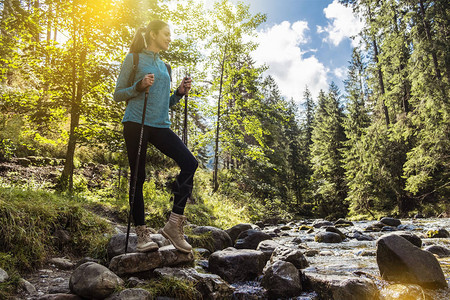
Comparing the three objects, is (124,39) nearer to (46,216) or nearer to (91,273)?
(46,216)

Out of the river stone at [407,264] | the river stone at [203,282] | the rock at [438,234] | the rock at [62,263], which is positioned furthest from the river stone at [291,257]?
the rock at [438,234]

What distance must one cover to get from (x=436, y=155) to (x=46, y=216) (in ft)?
53.2

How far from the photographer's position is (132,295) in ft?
9.18

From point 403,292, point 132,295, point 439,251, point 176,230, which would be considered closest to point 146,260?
point 176,230

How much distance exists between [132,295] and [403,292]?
3.42 metres

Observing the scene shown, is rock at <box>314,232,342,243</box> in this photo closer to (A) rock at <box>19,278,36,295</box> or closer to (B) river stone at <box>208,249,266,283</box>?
(B) river stone at <box>208,249,266,283</box>

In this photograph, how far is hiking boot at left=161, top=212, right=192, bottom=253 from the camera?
10.8 feet

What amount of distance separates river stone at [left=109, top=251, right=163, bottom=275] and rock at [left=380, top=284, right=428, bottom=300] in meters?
3.04

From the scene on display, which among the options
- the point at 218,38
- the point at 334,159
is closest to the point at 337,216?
the point at 334,159

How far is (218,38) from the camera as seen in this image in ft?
56.2

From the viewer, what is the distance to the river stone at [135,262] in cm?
336

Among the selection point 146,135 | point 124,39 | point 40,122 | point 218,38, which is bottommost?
point 146,135

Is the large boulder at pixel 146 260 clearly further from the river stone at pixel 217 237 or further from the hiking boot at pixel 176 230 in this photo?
the river stone at pixel 217 237

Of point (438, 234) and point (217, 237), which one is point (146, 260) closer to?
point (217, 237)
